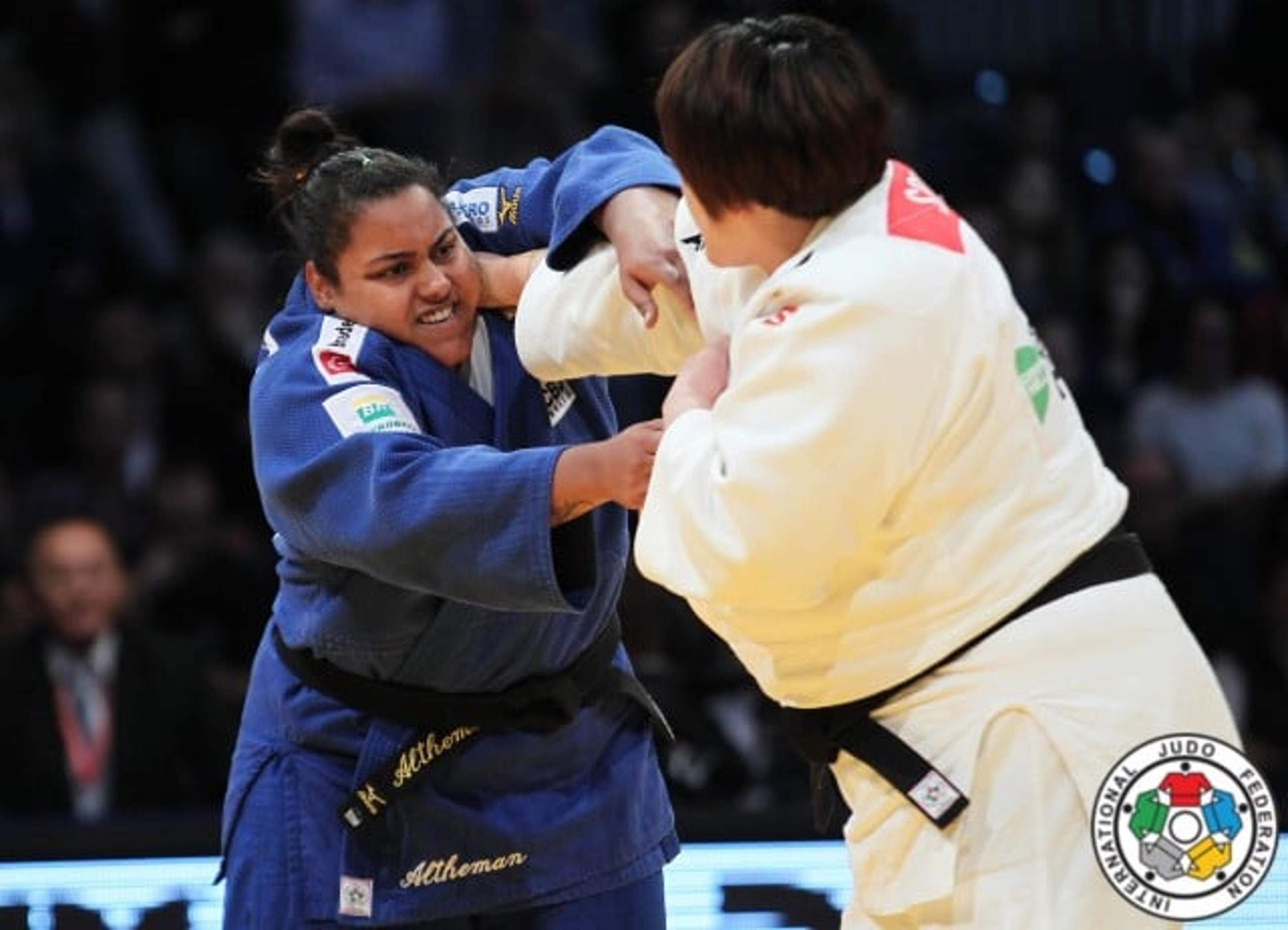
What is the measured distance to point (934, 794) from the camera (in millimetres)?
2703

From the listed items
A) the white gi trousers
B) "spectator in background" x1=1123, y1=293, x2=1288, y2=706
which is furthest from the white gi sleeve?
"spectator in background" x1=1123, y1=293, x2=1288, y2=706

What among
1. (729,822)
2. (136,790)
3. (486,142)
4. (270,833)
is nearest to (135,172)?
(486,142)

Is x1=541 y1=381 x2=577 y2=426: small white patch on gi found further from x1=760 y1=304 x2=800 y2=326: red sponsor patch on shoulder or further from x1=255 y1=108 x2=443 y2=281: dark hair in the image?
x1=760 y1=304 x2=800 y2=326: red sponsor patch on shoulder

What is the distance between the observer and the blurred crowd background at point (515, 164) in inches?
265

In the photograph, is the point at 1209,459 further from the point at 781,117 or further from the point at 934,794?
the point at 781,117

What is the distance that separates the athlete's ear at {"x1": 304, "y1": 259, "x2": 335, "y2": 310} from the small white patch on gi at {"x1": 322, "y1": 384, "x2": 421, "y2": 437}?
0.71 feet

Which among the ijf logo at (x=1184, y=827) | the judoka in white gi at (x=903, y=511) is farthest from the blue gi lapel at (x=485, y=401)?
the ijf logo at (x=1184, y=827)

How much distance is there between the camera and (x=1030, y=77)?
908cm

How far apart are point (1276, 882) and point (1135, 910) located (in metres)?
1.63

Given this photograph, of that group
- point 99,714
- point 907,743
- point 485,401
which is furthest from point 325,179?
point 99,714

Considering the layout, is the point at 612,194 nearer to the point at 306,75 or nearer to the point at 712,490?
the point at 712,490

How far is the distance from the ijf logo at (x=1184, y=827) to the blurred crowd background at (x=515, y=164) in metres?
3.08

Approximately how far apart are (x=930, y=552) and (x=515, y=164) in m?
4.89

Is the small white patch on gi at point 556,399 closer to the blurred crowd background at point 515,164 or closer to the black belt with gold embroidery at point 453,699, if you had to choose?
the black belt with gold embroidery at point 453,699
